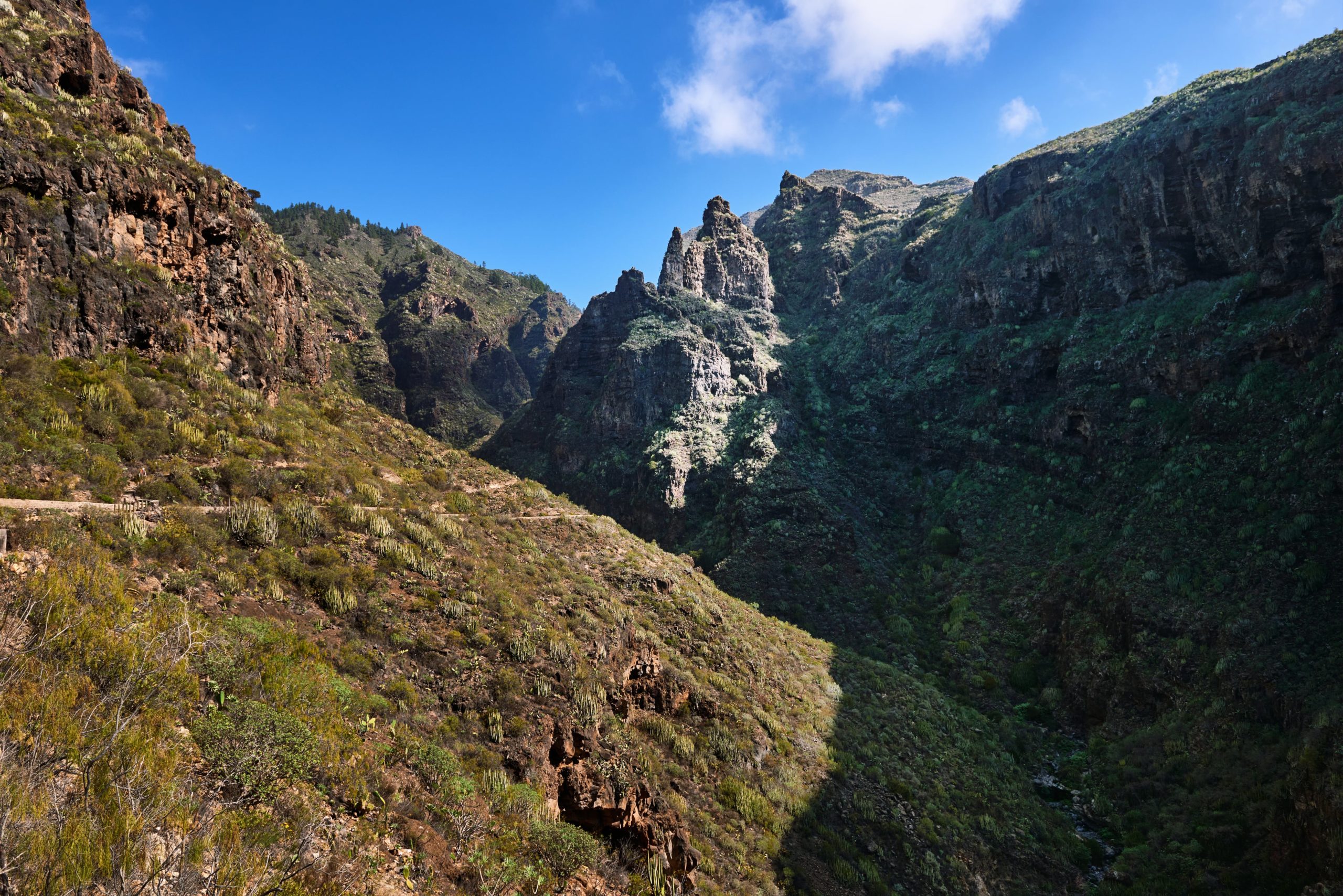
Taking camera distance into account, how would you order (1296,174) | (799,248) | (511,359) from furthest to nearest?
(511,359) < (799,248) < (1296,174)

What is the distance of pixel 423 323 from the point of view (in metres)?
90.0

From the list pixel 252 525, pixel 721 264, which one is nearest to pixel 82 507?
pixel 252 525

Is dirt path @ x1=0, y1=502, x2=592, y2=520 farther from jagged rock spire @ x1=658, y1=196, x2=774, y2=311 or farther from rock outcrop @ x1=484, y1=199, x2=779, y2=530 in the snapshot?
jagged rock spire @ x1=658, y1=196, x2=774, y2=311

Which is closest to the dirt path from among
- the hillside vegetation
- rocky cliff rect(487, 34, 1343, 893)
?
the hillside vegetation

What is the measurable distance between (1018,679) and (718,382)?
138ft

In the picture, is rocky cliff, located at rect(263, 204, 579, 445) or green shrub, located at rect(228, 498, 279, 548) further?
rocky cliff, located at rect(263, 204, 579, 445)

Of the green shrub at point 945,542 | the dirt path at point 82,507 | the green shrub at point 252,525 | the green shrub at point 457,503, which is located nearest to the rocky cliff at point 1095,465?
the green shrub at point 945,542

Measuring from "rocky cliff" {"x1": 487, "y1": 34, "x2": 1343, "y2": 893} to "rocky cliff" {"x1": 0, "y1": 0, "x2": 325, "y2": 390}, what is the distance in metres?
25.8

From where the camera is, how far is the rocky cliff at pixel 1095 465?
22.8m

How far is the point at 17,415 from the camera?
1238 cm

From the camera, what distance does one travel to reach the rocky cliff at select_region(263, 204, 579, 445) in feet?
266

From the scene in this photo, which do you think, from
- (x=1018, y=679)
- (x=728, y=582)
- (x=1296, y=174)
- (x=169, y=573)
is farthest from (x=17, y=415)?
(x=1296, y=174)

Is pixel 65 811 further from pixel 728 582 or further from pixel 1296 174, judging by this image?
pixel 1296 174

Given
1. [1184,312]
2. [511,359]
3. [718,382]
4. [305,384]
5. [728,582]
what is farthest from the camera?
[511,359]
